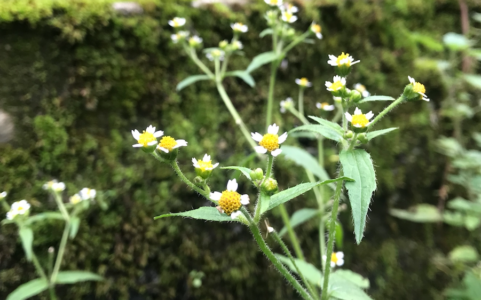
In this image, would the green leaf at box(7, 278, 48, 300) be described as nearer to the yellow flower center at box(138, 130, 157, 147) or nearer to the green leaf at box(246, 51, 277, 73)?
the yellow flower center at box(138, 130, 157, 147)

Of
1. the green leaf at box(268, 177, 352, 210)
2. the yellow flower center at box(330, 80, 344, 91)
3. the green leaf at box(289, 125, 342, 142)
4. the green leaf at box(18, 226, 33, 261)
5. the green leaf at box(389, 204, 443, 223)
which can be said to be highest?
the yellow flower center at box(330, 80, 344, 91)

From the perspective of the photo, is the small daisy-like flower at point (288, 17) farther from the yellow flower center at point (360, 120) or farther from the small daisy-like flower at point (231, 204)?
the small daisy-like flower at point (231, 204)

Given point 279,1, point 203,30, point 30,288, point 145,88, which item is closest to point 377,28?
point 279,1

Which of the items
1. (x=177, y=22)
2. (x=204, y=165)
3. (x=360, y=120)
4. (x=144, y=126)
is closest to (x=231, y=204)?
(x=204, y=165)

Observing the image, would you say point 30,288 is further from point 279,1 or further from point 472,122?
point 472,122

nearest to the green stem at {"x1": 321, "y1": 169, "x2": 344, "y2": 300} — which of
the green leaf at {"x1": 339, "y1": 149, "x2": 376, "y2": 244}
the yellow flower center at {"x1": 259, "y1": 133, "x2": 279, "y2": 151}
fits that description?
the green leaf at {"x1": 339, "y1": 149, "x2": 376, "y2": 244}

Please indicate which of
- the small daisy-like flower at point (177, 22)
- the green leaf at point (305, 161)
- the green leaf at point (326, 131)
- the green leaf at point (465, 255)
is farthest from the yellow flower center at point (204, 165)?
the green leaf at point (465, 255)

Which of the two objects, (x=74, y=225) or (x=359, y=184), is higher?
(x=359, y=184)

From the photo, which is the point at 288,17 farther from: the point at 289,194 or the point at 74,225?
the point at 74,225
